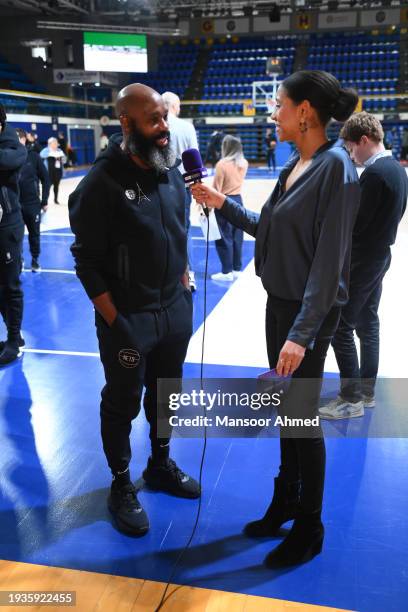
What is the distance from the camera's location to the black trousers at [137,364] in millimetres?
2006

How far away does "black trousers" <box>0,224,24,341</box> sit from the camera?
11.5 feet

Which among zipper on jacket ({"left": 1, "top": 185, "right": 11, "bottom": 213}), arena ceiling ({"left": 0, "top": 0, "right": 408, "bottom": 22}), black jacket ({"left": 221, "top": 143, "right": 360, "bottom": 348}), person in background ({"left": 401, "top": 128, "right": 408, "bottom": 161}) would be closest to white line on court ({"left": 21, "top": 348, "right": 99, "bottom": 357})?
zipper on jacket ({"left": 1, "top": 185, "right": 11, "bottom": 213})

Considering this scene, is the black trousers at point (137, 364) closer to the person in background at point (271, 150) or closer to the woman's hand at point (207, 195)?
the woman's hand at point (207, 195)

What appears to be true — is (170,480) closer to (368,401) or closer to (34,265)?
(368,401)

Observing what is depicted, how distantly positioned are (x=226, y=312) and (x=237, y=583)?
3.03m

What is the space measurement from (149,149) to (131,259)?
401 millimetres

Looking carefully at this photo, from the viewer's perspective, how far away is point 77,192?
187cm

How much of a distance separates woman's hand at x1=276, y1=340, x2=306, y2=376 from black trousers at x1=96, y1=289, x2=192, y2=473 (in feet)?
1.87

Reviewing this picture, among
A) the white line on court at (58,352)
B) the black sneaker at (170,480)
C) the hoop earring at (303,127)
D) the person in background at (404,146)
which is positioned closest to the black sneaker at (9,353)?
the white line on court at (58,352)

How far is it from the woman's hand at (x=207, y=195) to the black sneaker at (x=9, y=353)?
2377 mm

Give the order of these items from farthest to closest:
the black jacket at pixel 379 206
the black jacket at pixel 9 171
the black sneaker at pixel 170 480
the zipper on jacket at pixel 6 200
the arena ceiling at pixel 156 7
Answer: the arena ceiling at pixel 156 7 → the zipper on jacket at pixel 6 200 → the black jacket at pixel 9 171 → the black jacket at pixel 379 206 → the black sneaker at pixel 170 480

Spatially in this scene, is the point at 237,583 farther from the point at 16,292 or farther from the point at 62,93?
the point at 62,93

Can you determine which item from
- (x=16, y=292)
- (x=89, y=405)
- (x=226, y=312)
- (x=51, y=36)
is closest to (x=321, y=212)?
(x=89, y=405)

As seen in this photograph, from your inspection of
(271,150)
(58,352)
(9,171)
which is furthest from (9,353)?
(271,150)
